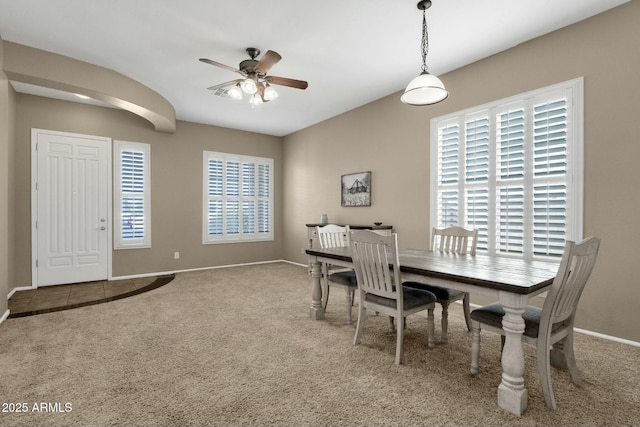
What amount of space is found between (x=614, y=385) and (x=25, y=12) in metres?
5.28

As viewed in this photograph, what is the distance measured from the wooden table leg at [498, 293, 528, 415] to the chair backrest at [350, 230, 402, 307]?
0.69 meters

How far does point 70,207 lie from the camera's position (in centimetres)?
480

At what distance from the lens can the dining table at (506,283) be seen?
174 cm

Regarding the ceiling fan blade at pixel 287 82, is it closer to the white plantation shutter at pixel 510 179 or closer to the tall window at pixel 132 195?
the white plantation shutter at pixel 510 179

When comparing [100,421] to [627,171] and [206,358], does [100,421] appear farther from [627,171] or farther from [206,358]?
[627,171]

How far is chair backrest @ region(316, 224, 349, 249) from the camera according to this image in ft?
12.2

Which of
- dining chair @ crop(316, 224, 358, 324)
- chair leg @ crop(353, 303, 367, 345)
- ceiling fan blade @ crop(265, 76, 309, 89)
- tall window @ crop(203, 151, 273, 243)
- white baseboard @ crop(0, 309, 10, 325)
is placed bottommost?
white baseboard @ crop(0, 309, 10, 325)

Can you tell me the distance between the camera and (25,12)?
9.06ft

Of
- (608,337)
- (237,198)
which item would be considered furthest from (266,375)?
(237,198)

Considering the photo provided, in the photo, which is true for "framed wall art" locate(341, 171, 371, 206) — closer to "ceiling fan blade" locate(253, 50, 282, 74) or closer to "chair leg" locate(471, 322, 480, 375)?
"ceiling fan blade" locate(253, 50, 282, 74)

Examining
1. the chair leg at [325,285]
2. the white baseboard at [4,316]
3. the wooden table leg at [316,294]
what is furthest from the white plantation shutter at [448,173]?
the white baseboard at [4,316]

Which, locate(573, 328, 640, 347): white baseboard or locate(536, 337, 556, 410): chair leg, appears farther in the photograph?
locate(573, 328, 640, 347): white baseboard

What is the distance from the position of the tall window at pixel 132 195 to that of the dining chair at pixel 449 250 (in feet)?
15.2

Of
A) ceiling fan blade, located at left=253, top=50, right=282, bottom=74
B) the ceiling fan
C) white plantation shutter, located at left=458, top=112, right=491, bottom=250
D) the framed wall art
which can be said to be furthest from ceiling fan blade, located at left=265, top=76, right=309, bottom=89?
the framed wall art
